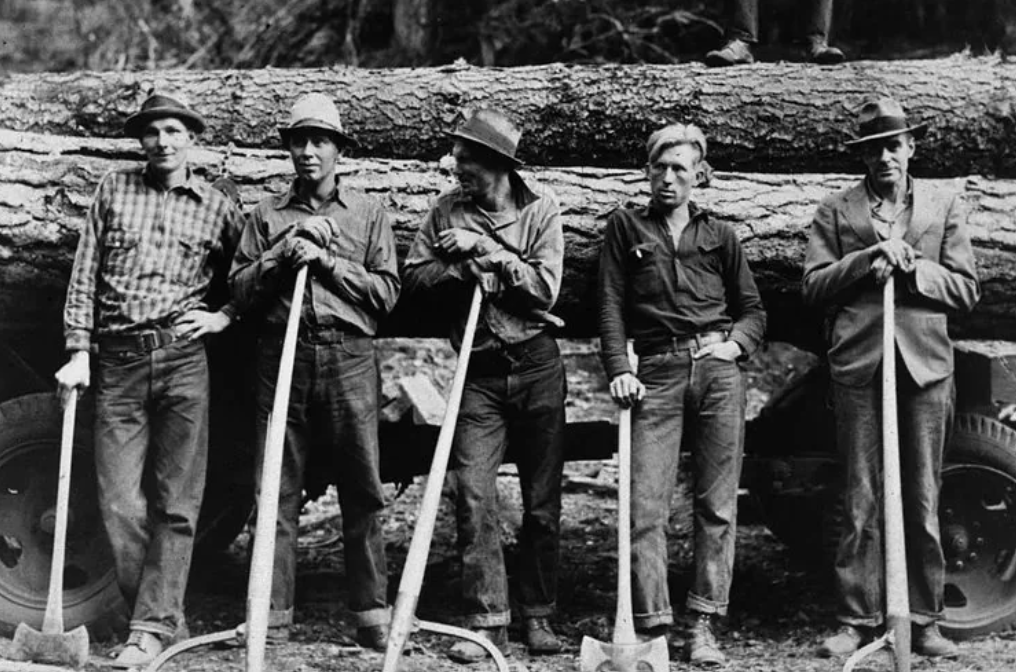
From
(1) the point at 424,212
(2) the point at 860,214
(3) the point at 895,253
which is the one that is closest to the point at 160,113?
(1) the point at 424,212

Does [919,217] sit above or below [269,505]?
above

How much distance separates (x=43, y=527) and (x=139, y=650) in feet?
3.38

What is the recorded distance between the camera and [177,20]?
547 inches

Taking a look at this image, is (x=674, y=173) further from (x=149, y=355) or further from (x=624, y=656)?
(x=149, y=355)

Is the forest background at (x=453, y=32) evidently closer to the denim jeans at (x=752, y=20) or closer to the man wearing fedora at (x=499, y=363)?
the denim jeans at (x=752, y=20)

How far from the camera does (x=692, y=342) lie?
5629 millimetres

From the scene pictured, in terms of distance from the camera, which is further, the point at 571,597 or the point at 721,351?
the point at 571,597

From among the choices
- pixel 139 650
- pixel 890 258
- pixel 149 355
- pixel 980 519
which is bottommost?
pixel 139 650

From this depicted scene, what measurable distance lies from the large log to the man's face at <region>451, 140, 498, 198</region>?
7.01ft

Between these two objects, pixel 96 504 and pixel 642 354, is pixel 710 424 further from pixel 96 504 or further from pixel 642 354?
pixel 96 504

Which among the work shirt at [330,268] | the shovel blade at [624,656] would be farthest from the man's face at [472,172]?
the shovel blade at [624,656]

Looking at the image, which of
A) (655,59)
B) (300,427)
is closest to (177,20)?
(655,59)

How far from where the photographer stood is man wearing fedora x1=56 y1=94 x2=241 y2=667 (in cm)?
556

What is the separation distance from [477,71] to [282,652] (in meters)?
4.13
